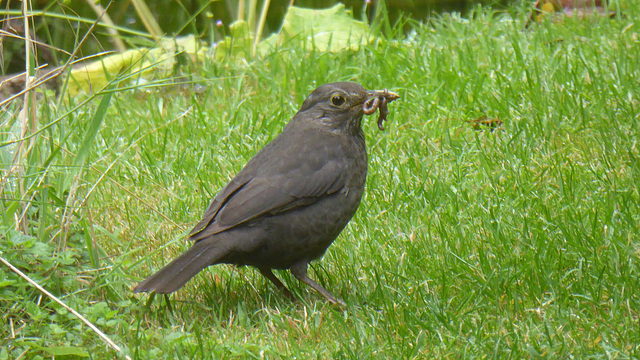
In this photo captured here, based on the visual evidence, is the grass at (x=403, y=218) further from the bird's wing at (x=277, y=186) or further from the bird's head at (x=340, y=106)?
the bird's head at (x=340, y=106)

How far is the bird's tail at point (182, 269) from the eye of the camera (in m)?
2.92

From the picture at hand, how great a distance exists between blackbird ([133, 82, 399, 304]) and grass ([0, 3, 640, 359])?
8.4 inches

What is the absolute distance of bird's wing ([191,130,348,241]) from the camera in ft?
10.4

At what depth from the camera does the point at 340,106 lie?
349 cm

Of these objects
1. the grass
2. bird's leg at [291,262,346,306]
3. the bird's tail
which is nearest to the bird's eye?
the grass

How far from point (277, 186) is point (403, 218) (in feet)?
2.63

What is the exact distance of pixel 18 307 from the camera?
118 inches

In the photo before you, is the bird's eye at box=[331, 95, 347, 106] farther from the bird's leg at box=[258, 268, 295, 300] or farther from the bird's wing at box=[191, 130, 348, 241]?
the bird's leg at box=[258, 268, 295, 300]

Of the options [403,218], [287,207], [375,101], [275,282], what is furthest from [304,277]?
[375,101]

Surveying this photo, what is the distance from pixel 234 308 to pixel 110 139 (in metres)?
1.97

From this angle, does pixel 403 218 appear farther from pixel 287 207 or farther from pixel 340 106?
pixel 287 207

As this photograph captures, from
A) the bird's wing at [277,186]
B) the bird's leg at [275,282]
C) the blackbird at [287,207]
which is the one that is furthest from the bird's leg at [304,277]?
the bird's wing at [277,186]

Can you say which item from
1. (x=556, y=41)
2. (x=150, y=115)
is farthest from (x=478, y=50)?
(x=150, y=115)

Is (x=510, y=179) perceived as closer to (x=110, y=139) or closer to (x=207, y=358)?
(x=207, y=358)
